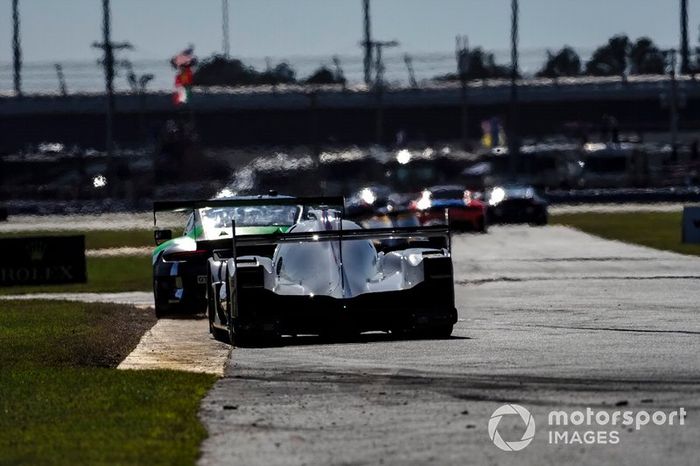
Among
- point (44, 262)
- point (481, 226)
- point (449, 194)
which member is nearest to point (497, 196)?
point (449, 194)

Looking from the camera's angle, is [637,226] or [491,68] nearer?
[637,226]

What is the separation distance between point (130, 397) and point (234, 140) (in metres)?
98.7

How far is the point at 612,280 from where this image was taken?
1109 inches

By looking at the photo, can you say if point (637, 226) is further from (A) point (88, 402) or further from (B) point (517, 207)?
(A) point (88, 402)

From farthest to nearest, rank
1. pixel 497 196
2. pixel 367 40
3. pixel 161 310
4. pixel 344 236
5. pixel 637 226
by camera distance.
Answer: pixel 367 40 < pixel 497 196 < pixel 637 226 < pixel 161 310 < pixel 344 236

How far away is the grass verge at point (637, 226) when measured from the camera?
42.8 m

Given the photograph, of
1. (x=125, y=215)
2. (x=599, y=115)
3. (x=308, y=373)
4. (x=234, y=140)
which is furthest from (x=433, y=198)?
(x=599, y=115)

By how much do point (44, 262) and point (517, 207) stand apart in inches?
1233

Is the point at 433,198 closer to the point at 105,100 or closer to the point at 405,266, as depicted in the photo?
the point at 405,266

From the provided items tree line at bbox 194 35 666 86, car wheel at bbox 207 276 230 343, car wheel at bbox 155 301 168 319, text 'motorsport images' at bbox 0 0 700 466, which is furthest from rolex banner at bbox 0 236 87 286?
tree line at bbox 194 35 666 86

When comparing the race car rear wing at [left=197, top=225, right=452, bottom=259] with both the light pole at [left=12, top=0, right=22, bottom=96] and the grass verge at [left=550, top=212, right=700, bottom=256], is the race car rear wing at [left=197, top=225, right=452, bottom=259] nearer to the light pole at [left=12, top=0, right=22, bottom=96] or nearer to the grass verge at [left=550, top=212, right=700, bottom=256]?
the grass verge at [left=550, top=212, right=700, bottom=256]

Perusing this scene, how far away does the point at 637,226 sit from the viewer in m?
55.2

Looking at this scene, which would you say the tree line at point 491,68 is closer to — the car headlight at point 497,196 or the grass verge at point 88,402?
the car headlight at point 497,196

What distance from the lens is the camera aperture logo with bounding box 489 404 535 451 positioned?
33.4 feet
